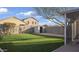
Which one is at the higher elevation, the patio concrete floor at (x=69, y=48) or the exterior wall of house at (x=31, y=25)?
the exterior wall of house at (x=31, y=25)

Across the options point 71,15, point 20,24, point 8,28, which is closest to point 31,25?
point 20,24

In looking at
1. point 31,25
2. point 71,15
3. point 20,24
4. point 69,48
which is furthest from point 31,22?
point 69,48

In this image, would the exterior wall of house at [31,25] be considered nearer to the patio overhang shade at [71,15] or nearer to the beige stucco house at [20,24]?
the beige stucco house at [20,24]

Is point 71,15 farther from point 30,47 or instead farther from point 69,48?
point 30,47

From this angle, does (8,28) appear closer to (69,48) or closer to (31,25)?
(31,25)

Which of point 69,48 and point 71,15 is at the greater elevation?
point 71,15

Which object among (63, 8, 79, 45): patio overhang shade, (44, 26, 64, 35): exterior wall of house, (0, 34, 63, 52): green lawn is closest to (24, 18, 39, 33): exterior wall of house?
(0, 34, 63, 52): green lawn

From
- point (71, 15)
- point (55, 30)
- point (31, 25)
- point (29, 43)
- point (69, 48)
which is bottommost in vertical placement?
point (69, 48)

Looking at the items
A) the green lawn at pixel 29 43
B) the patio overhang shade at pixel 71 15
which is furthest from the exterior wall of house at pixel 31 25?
the patio overhang shade at pixel 71 15

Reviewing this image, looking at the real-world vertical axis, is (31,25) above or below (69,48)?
above

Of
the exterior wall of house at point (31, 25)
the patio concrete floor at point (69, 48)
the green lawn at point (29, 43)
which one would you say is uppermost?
the exterior wall of house at point (31, 25)

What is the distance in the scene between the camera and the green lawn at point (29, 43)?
6305mm

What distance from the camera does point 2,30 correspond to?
6.29 meters

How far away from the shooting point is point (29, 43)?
631cm
